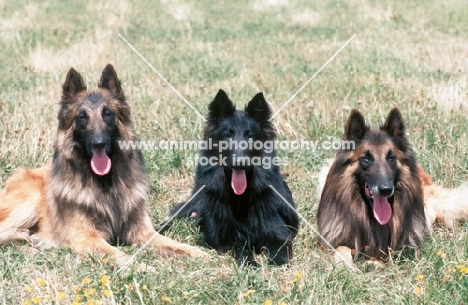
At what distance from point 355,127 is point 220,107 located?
1.18 metres

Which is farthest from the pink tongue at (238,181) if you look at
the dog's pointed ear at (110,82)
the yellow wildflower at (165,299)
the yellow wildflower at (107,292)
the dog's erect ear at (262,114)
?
the yellow wildflower at (107,292)

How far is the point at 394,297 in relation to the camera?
420 centimetres

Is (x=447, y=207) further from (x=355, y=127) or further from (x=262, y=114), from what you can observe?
(x=262, y=114)

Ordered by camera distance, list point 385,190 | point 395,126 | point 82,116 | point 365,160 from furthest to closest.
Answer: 1. point 82,116
2. point 395,126
3. point 365,160
4. point 385,190

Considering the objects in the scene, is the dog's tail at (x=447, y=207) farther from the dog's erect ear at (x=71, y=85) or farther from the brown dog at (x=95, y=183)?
the dog's erect ear at (x=71, y=85)

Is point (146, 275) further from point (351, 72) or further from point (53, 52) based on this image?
point (53, 52)

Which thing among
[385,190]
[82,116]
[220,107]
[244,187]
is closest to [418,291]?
[385,190]

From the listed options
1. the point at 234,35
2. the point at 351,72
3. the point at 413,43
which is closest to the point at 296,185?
the point at 351,72

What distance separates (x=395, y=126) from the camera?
504cm

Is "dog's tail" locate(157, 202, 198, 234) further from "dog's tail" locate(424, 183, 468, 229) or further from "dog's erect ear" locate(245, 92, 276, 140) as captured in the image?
"dog's tail" locate(424, 183, 468, 229)

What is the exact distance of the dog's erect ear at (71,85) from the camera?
208 inches

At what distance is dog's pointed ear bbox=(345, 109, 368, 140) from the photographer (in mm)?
4949

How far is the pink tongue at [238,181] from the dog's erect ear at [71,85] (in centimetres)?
162

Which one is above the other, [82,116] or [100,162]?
[82,116]
